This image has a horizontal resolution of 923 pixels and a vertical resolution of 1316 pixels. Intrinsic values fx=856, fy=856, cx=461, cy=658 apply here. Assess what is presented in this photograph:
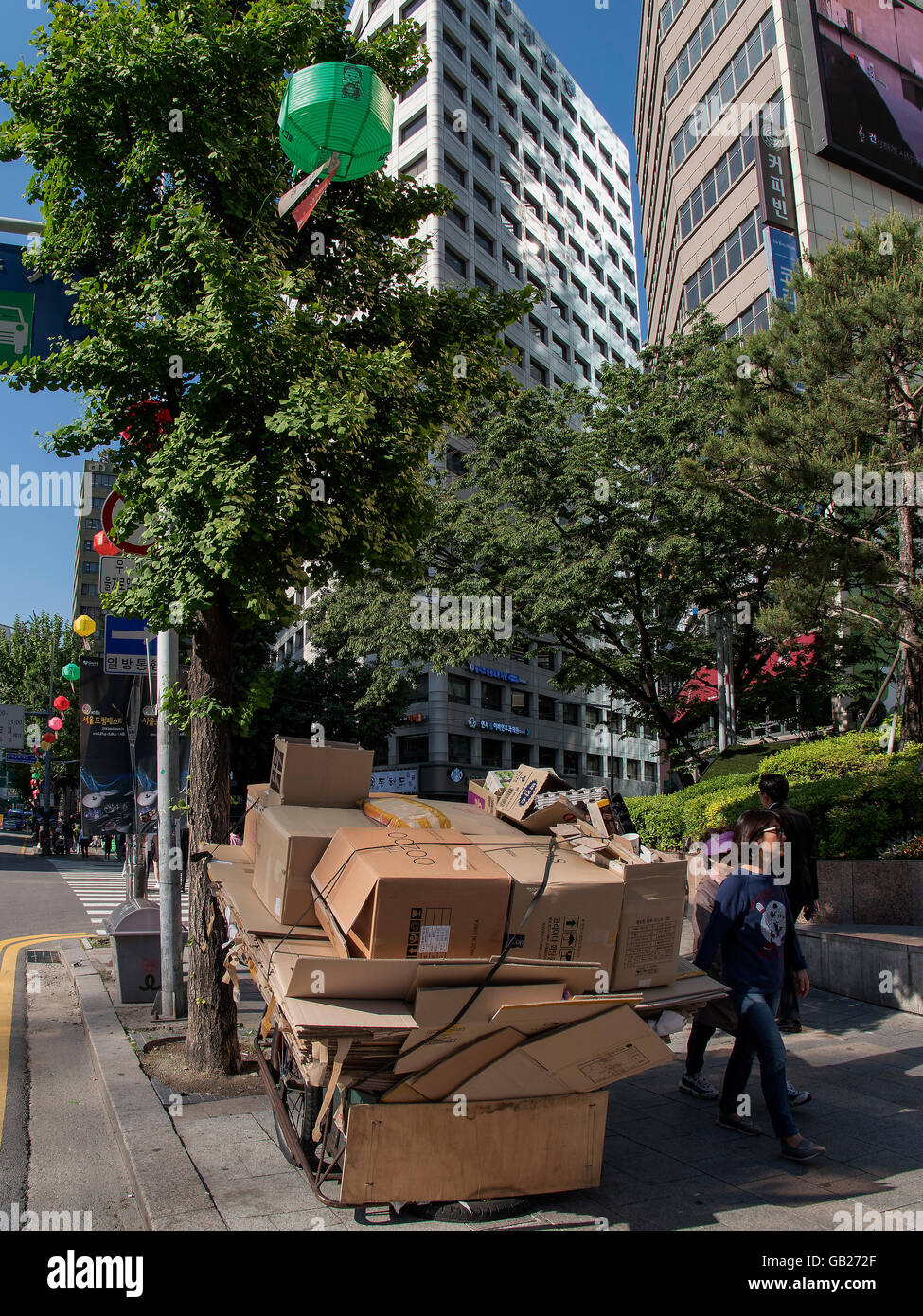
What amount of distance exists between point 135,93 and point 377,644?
16103 millimetres

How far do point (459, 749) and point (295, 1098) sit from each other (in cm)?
4126

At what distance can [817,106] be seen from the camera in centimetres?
3212

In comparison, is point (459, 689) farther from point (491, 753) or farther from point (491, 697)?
point (491, 753)

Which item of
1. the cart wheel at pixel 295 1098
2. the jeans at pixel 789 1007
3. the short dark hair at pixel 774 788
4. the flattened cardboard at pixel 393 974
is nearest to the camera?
the flattened cardboard at pixel 393 974

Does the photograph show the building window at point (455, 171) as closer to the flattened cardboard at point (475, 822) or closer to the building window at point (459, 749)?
the building window at point (459, 749)

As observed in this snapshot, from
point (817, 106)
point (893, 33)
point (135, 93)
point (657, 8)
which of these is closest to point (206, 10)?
point (135, 93)

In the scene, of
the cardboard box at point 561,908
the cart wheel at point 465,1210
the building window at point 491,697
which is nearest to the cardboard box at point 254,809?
the cardboard box at point 561,908

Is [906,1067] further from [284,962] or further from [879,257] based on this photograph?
[879,257]

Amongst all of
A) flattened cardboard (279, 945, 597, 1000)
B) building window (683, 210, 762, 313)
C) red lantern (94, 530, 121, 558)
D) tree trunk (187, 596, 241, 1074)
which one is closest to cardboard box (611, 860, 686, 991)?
flattened cardboard (279, 945, 597, 1000)

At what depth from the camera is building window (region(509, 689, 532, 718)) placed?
2014 inches

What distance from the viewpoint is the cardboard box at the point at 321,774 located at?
5008mm

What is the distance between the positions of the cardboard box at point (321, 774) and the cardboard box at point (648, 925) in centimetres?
169

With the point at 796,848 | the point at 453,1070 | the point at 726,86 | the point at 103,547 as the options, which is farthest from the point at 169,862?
the point at 726,86

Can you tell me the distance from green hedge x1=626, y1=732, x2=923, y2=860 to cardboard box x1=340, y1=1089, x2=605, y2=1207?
3.18 metres
